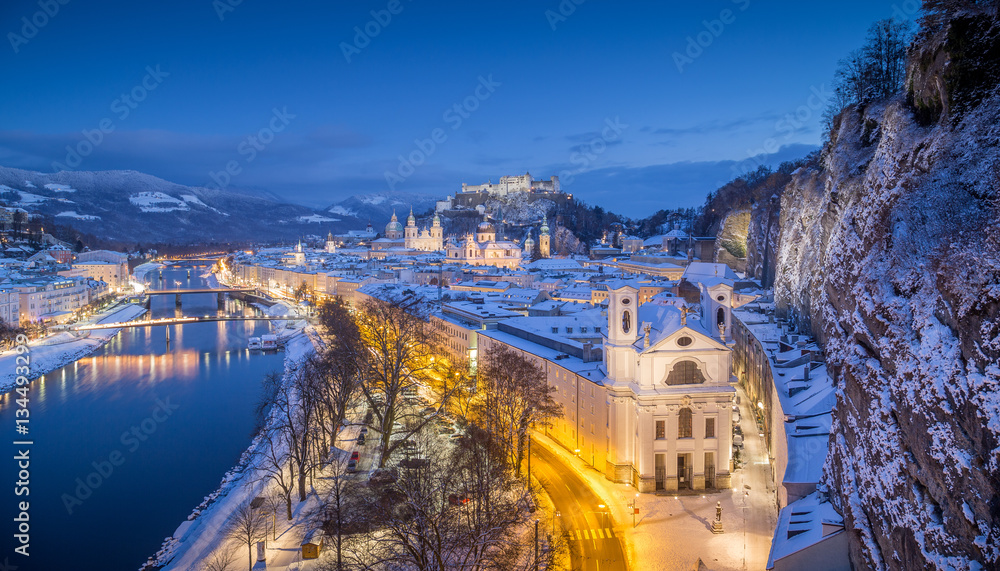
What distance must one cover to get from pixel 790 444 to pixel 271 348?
33.4 metres

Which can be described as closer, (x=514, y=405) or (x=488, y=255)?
(x=514, y=405)

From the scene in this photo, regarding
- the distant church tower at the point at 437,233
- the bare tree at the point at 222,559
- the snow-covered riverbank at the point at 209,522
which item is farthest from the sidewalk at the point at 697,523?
the distant church tower at the point at 437,233

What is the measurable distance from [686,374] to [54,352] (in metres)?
34.6

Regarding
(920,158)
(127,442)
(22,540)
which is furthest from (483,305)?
(920,158)

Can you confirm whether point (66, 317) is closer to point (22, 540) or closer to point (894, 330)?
point (22, 540)

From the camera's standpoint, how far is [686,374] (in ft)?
53.6

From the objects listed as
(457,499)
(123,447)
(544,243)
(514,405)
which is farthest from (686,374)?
(544,243)

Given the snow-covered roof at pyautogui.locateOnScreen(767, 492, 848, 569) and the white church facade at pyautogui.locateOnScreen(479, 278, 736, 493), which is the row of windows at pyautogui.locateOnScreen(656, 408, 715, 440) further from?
the snow-covered roof at pyautogui.locateOnScreen(767, 492, 848, 569)

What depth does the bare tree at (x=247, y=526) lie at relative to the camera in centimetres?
1307

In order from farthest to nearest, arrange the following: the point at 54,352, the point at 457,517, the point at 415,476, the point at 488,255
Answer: the point at 488,255
the point at 54,352
the point at 415,476
the point at 457,517

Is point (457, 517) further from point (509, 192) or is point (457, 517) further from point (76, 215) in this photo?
point (76, 215)

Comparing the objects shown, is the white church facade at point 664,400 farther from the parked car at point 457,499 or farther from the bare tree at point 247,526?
the bare tree at point 247,526

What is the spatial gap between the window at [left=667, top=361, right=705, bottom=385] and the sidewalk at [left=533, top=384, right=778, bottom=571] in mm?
2729

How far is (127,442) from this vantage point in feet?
72.1
